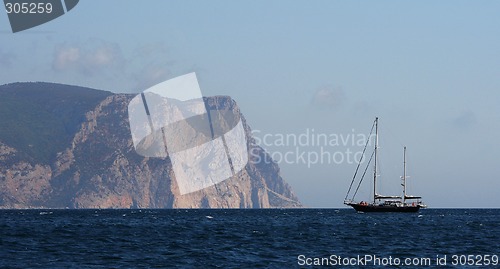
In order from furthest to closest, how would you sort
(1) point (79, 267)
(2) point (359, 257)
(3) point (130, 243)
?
1. (3) point (130, 243)
2. (2) point (359, 257)
3. (1) point (79, 267)

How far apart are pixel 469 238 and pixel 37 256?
53.7 m

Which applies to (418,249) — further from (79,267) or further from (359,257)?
(79,267)

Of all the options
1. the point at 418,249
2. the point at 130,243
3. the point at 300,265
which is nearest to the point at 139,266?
the point at 300,265

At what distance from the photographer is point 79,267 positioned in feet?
215

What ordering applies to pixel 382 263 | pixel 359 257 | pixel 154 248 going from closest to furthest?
pixel 382 263 → pixel 359 257 → pixel 154 248

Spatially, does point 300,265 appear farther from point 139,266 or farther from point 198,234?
point 198,234

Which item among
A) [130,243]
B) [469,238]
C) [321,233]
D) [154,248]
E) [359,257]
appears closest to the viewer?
[359,257]

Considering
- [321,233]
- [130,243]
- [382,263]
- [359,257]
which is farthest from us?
[321,233]

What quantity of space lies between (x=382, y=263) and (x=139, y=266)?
19.2 metres

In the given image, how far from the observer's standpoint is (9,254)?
7575cm

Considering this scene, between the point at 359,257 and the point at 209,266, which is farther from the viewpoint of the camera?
the point at 359,257

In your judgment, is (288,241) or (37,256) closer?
(37,256)

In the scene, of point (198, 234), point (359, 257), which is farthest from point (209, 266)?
point (198, 234)

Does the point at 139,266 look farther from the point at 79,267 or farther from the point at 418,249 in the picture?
the point at 418,249
